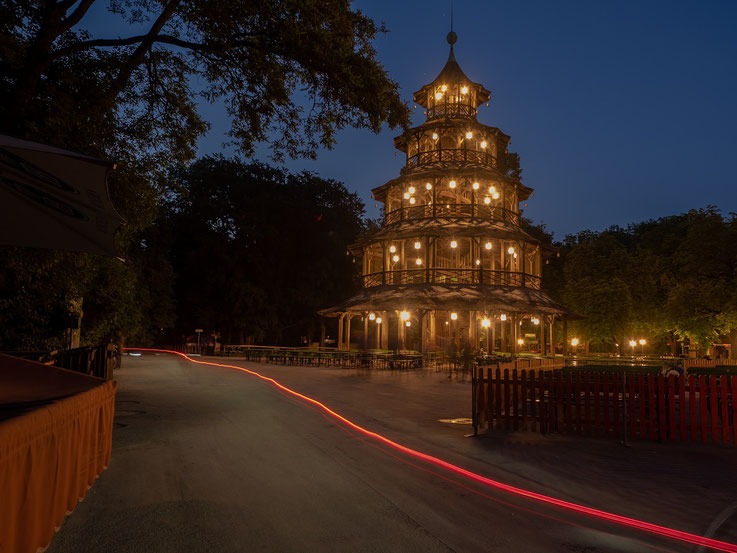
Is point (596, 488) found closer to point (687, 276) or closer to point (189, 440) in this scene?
point (189, 440)

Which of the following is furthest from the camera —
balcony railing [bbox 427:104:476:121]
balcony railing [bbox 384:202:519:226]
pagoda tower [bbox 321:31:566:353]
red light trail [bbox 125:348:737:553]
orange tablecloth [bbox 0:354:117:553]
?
balcony railing [bbox 427:104:476:121]

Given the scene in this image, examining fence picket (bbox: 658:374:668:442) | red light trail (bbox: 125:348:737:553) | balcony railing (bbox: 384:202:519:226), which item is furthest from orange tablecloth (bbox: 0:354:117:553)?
balcony railing (bbox: 384:202:519:226)

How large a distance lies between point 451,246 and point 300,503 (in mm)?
28243

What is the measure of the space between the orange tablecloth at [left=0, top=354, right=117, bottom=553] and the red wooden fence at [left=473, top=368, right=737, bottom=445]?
22.3ft

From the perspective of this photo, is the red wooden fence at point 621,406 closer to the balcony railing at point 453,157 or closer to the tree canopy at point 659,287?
the tree canopy at point 659,287

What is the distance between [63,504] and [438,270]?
97.1ft

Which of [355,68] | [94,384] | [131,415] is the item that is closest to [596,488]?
[94,384]

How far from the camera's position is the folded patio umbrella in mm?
4277

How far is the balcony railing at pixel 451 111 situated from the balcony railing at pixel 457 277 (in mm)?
12694

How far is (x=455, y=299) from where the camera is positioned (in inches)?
1180

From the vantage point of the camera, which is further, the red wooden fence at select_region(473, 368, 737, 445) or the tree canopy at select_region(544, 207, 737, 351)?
the tree canopy at select_region(544, 207, 737, 351)

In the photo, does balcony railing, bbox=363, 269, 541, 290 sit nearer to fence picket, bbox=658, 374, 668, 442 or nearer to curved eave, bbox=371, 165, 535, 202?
curved eave, bbox=371, 165, 535, 202

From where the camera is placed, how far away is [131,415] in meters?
10.7

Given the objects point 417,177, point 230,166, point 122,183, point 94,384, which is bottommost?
point 94,384
